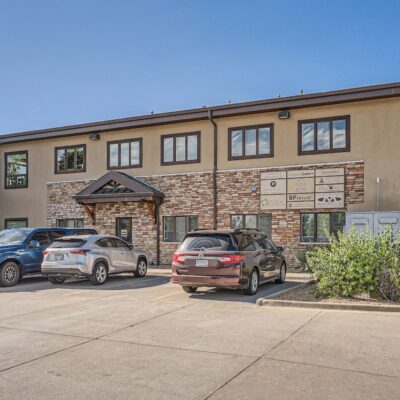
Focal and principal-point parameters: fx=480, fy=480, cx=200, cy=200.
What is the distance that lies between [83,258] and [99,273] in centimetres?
80

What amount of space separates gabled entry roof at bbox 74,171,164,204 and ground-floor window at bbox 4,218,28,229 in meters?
4.22

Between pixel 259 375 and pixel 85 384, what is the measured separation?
194 cm

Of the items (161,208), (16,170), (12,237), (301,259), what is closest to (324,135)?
(301,259)

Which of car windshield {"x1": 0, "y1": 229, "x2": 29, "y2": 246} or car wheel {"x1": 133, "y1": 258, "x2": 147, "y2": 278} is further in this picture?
car wheel {"x1": 133, "y1": 258, "x2": 147, "y2": 278}

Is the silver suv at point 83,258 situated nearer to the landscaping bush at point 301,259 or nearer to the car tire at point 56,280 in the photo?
the car tire at point 56,280

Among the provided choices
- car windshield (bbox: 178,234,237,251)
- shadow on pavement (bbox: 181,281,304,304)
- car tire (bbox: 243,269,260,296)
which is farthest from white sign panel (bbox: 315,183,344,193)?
car windshield (bbox: 178,234,237,251)

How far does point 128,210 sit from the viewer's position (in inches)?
845

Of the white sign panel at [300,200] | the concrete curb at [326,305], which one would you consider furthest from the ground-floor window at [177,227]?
the concrete curb at [326,305]

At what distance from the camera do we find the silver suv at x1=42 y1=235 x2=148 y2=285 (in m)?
13.8

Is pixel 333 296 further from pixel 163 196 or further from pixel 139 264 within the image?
pixel 163 196

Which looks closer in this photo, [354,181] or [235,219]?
[354,181]

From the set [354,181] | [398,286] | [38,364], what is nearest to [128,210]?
[354,181]

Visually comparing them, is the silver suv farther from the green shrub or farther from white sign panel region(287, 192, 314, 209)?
white sign panel region(287, 192, 314, 209)

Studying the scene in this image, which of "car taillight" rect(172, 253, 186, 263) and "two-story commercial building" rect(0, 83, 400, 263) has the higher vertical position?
"two-story commercial building" rect(0, 83, 400, 263)
